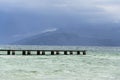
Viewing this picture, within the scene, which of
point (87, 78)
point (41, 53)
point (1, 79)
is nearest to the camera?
point (1, 79)

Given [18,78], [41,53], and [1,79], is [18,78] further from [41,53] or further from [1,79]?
[41,53]

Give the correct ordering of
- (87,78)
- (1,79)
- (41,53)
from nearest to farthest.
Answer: (1,79) < (87,78) < (41,53)

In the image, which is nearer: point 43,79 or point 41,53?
point 43,79

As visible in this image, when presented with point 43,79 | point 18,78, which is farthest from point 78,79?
point 18,78

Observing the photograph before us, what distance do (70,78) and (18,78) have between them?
5.56m

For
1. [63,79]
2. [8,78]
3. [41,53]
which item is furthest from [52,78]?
[41,53]

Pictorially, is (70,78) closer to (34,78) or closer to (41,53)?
(34,78)

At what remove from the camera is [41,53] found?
387ft

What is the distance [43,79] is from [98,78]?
20.4ft

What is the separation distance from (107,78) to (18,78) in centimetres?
954

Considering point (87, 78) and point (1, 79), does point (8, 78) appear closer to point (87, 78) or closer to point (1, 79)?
point (1, 79)

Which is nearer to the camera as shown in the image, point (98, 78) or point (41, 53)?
point (98, 78)

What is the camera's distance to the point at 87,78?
134 ft

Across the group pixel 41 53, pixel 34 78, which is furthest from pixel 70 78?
pixel 41 53
